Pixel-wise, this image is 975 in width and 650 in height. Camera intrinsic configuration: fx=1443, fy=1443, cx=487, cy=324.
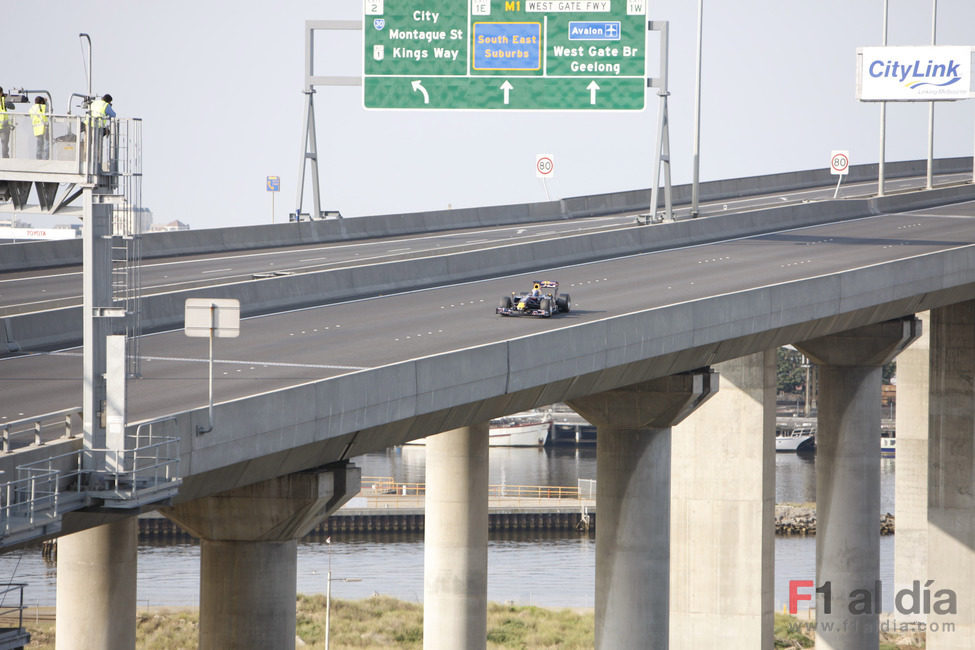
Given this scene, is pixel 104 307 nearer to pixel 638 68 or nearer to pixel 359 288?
pixel 359 288

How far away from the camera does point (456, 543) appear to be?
41688 millimetres

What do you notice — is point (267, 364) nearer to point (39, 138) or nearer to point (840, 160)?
point (39, 138)

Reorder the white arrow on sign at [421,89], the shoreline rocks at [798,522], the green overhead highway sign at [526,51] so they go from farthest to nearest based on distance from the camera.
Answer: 1. the shoreline rocks at [798,522]
2. the white arrow on sign at [421,89]
3. the green overhead highway sign at [526,51]

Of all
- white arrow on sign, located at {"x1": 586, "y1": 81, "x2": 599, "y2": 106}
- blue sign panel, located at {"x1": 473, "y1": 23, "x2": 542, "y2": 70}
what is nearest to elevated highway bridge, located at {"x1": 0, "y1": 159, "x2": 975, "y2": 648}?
white arrow on sign, located at {"x1": 586, "y1": 81, "x2": 599, "y2": 106}

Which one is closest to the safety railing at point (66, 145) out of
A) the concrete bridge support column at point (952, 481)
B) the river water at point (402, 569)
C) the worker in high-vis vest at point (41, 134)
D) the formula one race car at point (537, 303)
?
the worker in high-vis vest at point (41, 134)

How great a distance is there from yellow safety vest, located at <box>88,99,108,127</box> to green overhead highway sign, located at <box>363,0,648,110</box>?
A: 28.7 meters

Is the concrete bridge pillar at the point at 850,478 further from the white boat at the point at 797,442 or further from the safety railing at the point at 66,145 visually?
the white boat at the point at 797,442

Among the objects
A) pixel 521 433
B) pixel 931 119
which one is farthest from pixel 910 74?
pixel 521 433

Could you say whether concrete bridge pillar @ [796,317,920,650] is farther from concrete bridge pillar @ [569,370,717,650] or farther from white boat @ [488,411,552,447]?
white boat @ [488,411,552,447]

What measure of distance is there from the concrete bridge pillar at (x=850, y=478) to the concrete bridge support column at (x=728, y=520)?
2.35 metres

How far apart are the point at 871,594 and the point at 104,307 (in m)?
34.6

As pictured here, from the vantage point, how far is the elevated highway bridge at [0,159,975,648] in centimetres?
2220

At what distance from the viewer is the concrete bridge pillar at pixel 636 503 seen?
3566 centimetres

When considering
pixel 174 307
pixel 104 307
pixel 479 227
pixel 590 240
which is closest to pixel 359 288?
pixel 174 307
